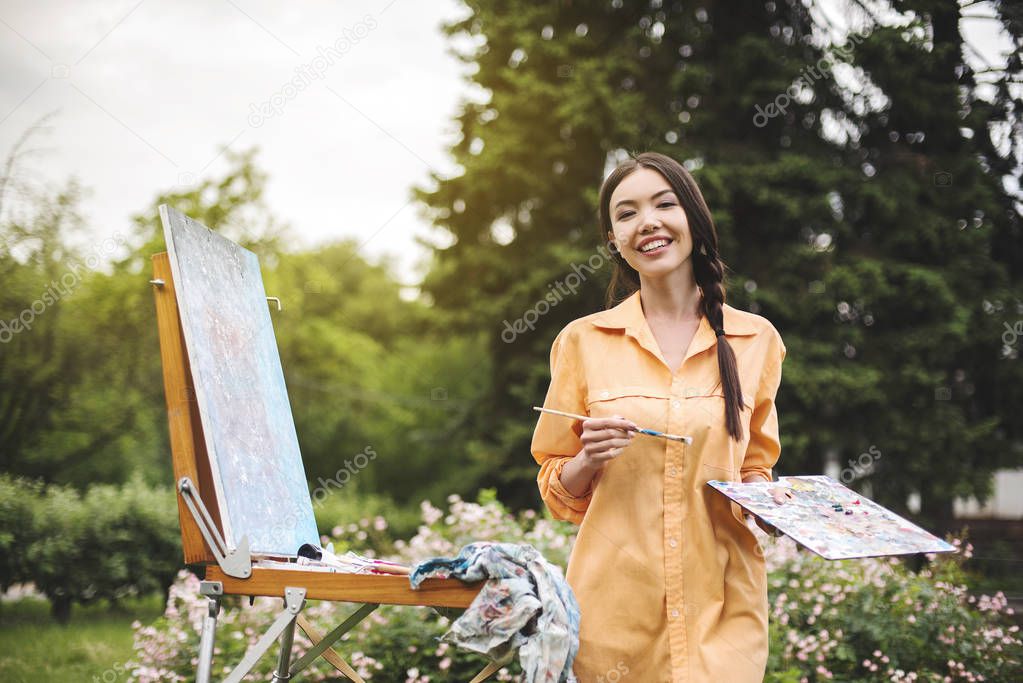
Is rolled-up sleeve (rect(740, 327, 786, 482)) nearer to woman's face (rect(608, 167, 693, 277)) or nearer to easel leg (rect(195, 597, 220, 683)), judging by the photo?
woman's face (rect(608, 167, 693, 277))

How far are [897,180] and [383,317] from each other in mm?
27153

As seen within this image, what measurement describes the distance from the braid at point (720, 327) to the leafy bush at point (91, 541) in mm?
5753

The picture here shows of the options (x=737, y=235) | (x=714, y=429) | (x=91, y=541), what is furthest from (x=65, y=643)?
(x=737, y=235)

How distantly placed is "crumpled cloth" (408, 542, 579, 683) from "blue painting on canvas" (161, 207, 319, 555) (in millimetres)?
538

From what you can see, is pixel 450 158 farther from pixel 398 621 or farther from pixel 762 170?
pixel 398 621

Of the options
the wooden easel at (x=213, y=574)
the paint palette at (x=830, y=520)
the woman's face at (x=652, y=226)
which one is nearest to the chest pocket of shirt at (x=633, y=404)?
the paint palette at (x=830, y=520)

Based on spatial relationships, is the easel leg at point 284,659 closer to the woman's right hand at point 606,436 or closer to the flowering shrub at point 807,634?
the woman's right hand at point 606,436

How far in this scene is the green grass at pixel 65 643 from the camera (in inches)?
190

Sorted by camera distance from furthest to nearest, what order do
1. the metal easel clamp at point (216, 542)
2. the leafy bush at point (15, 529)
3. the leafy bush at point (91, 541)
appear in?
the leafy bush at point (91, 541), the leafy bush at point (15, 529), the metal easel clamp at point (216, 542)

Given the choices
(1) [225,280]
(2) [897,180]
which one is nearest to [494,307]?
(2) [897,180]

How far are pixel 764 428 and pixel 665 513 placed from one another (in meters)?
0.39

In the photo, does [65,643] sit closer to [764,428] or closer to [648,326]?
[648,326]

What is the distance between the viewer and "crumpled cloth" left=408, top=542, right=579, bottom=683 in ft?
5.56

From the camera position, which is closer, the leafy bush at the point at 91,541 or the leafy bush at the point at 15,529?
the leafy bush at the point at 15,529
